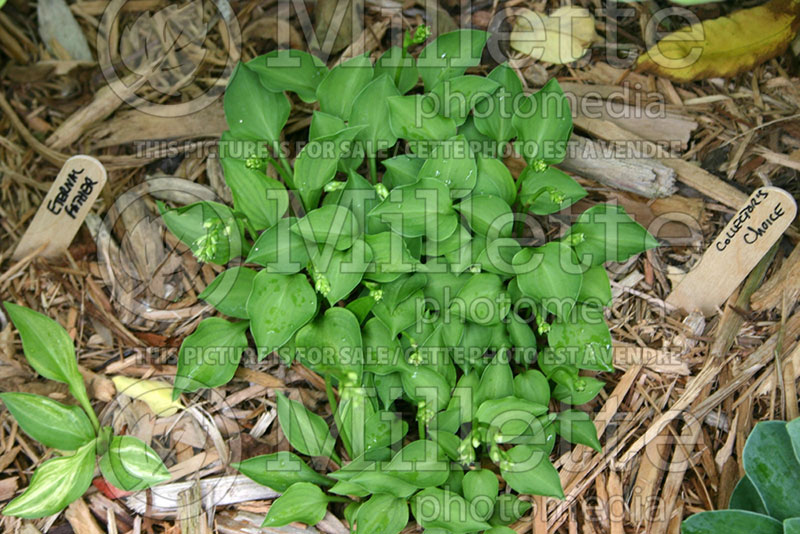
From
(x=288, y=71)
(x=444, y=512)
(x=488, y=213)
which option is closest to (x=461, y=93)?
(x=488, y=213)

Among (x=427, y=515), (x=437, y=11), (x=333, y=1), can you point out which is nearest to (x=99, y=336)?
(x=427, y=515)

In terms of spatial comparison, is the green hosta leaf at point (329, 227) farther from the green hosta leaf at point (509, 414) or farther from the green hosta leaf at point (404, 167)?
the green hosta leaf at point (509, 414)

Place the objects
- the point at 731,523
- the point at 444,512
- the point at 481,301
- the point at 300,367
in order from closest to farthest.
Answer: the point at 731,523 < the point at 444,512 < the point at 481,301 < the point at 300,367

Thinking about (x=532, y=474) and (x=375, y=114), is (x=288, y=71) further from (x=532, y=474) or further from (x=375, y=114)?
(x=532, y=474)

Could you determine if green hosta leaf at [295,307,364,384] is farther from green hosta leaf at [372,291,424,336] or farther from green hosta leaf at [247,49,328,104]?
green hosta leaf at [247,49,328,104]

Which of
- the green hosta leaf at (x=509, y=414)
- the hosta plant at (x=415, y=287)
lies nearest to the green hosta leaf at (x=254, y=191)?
the hosta plant at (x=415, y=287)

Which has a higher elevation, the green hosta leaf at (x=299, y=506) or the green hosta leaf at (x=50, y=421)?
the green hosta leaf at (x=50, y=421)
